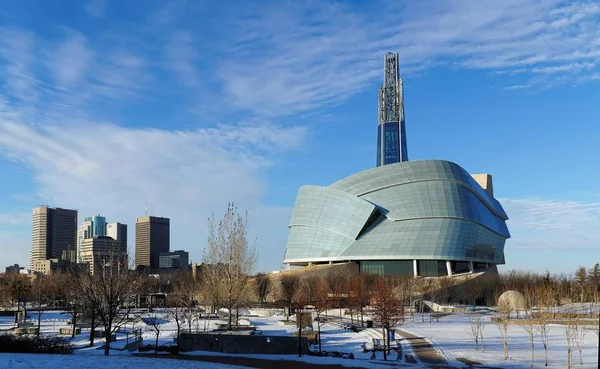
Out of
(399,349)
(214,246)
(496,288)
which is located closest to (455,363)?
(399,349)

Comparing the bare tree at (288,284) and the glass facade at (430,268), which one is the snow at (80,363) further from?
the glass facade at (430,268)

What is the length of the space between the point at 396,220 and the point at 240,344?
278 ft

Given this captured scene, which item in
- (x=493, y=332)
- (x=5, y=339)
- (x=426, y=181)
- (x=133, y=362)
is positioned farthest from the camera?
(x=426, y=181)

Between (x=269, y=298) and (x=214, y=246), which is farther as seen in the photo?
(x=269, y=298)

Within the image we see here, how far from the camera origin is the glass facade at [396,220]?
110375 millimetres

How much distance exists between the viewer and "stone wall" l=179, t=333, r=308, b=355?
31078mm

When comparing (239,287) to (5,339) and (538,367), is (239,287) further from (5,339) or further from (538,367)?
(538,367)

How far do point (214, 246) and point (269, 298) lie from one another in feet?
182

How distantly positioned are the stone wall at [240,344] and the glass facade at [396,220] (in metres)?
79.4

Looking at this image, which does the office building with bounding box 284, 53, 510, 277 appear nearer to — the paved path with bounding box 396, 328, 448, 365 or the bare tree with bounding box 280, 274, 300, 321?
the bare tree with bounding box 280, 274, 300, 321

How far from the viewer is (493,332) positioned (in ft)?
147

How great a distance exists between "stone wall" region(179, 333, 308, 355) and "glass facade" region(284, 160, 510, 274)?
7942 cm

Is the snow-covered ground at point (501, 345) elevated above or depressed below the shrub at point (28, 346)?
below

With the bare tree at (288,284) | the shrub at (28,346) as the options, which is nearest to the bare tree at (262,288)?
the bare tree at (288,284)
